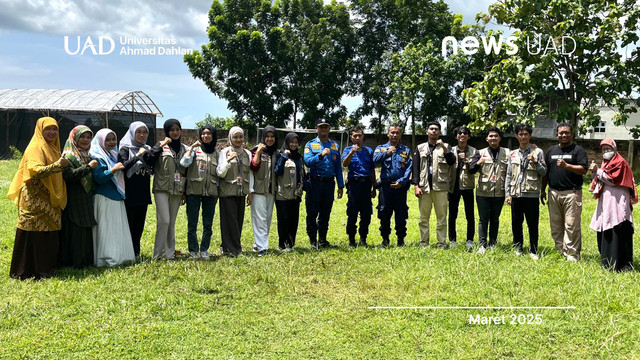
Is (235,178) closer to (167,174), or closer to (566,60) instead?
(167,174)

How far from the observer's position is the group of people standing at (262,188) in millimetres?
5316

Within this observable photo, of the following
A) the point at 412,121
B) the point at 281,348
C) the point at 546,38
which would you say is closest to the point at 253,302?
the point at 281,348

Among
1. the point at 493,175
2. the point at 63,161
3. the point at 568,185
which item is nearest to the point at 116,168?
the point at 63,161

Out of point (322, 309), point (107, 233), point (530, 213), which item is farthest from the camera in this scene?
point (530, 213)

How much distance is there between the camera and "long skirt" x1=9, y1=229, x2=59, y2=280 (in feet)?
17.1

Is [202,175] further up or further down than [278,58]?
further down

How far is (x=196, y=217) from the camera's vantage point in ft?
20.5

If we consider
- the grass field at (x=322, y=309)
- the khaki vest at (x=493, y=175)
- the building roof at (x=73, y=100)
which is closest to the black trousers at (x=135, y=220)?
the grass field at (x=322, y=309)

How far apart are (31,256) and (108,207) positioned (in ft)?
3.03

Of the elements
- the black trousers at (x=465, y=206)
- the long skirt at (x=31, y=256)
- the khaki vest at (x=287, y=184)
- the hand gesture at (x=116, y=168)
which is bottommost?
the long skirt at (x=31, y=256)

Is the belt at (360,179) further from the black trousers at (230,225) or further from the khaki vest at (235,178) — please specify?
the black trousers at (230,225)

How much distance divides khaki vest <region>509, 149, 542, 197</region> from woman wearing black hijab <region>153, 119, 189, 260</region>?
4.26 m

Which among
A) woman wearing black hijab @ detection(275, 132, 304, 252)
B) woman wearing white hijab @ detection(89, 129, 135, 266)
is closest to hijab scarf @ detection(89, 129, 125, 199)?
woman wearing white hijab @ detection(89, 129, 135, 266)

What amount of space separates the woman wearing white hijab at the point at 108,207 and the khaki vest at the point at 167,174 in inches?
16.3
